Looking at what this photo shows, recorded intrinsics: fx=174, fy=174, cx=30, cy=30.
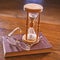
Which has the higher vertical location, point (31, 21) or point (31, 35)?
point (31, 21)

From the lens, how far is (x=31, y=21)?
0.97 meters

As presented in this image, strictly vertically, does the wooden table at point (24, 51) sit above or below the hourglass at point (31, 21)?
below

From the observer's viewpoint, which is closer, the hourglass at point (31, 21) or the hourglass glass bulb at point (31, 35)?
the hourglass at point (31, 21)

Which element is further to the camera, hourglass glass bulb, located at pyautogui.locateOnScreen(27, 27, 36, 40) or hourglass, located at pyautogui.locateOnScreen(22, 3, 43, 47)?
hourglass glass bulb, located at pyautogui.locateOnScreen(27, 27, 36, 40)

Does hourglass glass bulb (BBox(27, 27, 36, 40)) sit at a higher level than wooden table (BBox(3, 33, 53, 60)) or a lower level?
higher

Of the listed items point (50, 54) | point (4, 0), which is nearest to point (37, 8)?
point (50, 54)

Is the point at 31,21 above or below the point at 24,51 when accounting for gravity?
above

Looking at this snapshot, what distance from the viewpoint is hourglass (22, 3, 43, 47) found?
0.91 m

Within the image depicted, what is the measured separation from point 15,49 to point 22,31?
0.27m

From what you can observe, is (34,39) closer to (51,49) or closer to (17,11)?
(51,49)

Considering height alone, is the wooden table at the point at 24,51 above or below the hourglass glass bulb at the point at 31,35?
below

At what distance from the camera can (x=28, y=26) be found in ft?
3.42

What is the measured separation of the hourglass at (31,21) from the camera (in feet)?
2.99

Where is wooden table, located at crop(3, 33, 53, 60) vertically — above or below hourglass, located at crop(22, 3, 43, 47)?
below
